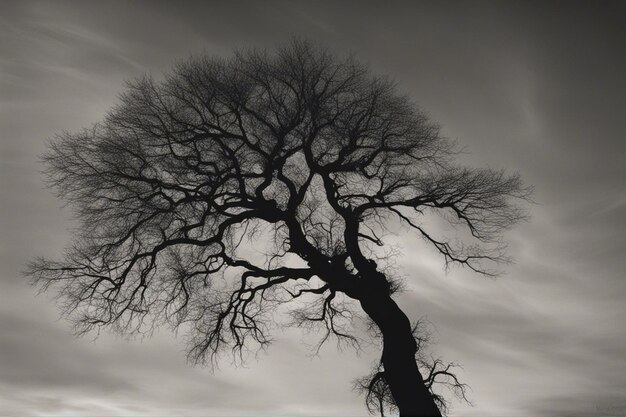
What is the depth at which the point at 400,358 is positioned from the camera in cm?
1212

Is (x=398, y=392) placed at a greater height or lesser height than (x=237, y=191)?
lesser

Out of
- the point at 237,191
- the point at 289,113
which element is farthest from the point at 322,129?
the point at 237,191

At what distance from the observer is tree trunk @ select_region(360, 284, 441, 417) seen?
460 inches

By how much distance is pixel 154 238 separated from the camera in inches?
533

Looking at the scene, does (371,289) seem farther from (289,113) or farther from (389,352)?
(289,113)

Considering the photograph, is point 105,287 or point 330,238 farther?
point 330,238

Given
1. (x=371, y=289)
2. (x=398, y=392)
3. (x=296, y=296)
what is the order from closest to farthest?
(x=398, y=392), (x=371, y=289), (x=296, y=296)

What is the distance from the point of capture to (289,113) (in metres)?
13.4

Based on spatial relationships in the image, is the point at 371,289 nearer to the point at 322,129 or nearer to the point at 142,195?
the point at 322,129

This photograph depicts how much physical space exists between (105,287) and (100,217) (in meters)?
1.53

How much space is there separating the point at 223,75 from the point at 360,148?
3428 mm

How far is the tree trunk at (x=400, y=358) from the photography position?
1169 cm

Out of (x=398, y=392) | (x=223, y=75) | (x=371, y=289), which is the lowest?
(x=398, y=392)

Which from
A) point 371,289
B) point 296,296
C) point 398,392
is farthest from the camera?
point 296,296
